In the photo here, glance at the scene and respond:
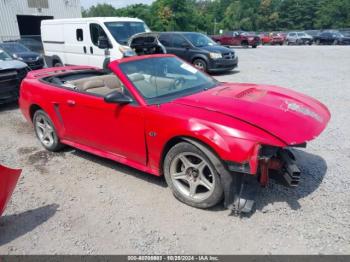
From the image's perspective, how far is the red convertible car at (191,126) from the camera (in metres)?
2.90

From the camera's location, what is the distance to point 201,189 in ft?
11.1

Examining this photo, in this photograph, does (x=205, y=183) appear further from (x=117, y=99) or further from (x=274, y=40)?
(x=274, y=40)

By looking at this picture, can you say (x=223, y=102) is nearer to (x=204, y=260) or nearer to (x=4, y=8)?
(x=204, y=260)

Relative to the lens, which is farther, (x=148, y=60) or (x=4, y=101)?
(x=4, y=101)

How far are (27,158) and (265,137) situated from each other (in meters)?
3.78

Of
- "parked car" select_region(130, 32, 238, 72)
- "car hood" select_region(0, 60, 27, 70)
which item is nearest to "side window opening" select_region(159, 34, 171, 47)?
"parked car" select_region(130, 32, 238, 72)

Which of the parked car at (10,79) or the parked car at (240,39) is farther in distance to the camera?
the parked car at (240,39)

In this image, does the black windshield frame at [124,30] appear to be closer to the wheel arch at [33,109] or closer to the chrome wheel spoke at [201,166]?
the wheel arch at [33,109]

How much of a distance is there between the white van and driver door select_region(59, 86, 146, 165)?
4.87 m

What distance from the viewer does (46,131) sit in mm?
4996

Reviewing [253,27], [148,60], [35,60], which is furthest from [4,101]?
[253,27]

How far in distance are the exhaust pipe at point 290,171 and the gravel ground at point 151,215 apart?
1.16 ft

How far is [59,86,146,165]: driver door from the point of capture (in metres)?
3.54

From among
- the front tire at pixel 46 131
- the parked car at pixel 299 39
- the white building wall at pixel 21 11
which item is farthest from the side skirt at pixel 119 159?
the parked car at pixel 299 39
